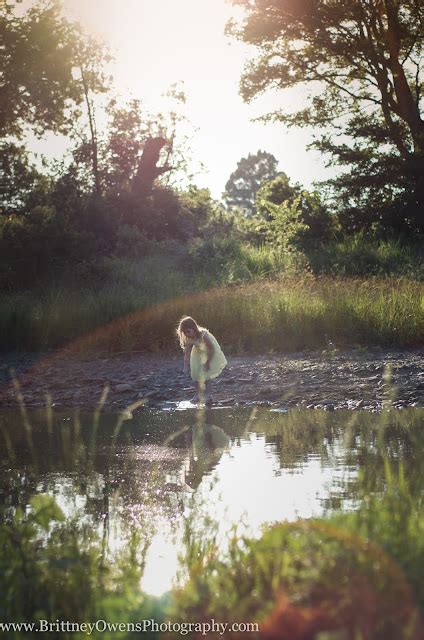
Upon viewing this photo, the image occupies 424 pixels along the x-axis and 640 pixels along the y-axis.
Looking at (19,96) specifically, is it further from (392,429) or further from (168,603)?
(168,603)

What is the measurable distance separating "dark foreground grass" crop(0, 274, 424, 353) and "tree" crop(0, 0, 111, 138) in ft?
44.7

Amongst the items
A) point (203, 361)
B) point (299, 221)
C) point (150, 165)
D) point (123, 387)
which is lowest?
point (123, 387)

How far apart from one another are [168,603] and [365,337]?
12300 mm

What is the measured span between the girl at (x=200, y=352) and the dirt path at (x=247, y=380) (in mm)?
493

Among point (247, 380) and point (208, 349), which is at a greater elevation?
point (208, 349)

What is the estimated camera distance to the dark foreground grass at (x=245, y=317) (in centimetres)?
1541

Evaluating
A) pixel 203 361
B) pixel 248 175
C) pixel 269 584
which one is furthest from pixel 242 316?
pixel 248 175

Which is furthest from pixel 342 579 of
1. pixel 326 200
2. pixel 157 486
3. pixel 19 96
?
pixel 19 96

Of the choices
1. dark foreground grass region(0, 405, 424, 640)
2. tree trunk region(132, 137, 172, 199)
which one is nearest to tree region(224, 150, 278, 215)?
tree trunk region(132, 137, 172, 199)

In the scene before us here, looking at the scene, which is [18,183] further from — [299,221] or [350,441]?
[350,441]

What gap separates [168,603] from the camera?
3477 mm

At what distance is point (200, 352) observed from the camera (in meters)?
12.3

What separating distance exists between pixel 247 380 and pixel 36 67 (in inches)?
812

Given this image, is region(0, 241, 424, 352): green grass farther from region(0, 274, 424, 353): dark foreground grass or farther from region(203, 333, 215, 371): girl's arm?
region(203, 333, 215, 371): girl's arm
